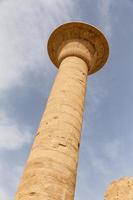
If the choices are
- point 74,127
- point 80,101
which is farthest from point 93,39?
point 74,127

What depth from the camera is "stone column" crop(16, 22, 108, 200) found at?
6.28m

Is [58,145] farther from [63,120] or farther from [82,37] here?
→ [82,37]

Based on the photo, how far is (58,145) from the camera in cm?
700

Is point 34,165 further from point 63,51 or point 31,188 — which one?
point 63,51

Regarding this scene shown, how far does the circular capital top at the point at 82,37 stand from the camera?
426 inches

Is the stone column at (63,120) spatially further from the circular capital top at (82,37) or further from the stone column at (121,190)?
the stone column at (121,190)

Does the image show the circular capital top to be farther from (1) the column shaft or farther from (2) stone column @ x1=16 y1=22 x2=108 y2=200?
(1) the column shaft

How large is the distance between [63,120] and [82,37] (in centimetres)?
418

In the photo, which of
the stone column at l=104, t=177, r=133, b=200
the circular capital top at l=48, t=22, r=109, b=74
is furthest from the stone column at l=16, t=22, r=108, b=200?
the stone column at l=104, t=177, r=133, b=200

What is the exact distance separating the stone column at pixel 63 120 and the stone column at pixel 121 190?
4.68ft

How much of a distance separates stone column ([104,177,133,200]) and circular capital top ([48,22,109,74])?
4.19 m

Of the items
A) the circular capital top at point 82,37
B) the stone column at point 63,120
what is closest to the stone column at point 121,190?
the stone column at point 63,120

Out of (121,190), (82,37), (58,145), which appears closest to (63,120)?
(58,145)

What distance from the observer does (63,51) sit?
34.6ft
